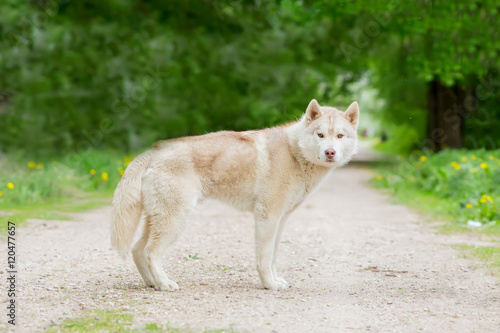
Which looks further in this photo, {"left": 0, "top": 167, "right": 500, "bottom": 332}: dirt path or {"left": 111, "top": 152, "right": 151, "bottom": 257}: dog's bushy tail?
{"left": 111, "top": 152, "right": 151, "bottom": 257}: dog's bushy tail

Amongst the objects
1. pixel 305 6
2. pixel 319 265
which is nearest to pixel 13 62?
pixel 305 6

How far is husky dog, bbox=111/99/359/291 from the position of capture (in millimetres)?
5664

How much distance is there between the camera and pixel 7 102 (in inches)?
682

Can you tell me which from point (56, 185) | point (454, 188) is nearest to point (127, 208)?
point (56, 185)

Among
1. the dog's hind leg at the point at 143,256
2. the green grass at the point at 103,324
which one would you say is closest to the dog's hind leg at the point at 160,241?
the dog's hind leg at the point at 143,256

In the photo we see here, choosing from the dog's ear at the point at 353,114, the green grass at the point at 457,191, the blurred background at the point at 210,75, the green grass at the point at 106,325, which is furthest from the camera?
the blurred background at the point at 210,75

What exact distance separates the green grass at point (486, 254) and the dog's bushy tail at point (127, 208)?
372 centimetres

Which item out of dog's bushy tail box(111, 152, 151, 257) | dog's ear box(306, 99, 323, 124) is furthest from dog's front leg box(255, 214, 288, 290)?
dog's bushy tail box(111, 152, 151, 257)

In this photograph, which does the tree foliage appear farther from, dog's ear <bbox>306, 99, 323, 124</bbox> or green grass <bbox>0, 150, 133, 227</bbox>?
dog's ear <bbox>306, 99, 323, 124</bbox>

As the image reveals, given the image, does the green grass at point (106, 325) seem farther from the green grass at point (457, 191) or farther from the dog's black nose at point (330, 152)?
the green grass at point (457, 191)

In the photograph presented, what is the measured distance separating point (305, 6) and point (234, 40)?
2.72 meters

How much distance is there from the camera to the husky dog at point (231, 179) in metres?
5.66

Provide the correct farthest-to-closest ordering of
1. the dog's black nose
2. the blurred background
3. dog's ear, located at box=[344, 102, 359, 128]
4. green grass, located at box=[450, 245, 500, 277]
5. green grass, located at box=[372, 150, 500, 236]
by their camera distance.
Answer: the blurred background
green grass, located at box=[372, 150, 500, 236]
green grass, located at box=[450, 245, 500, 277]
dog's ear, located at box=[344, 102, 359, 128]
the dog's black nose

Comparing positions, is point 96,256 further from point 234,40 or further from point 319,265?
point 234,40
